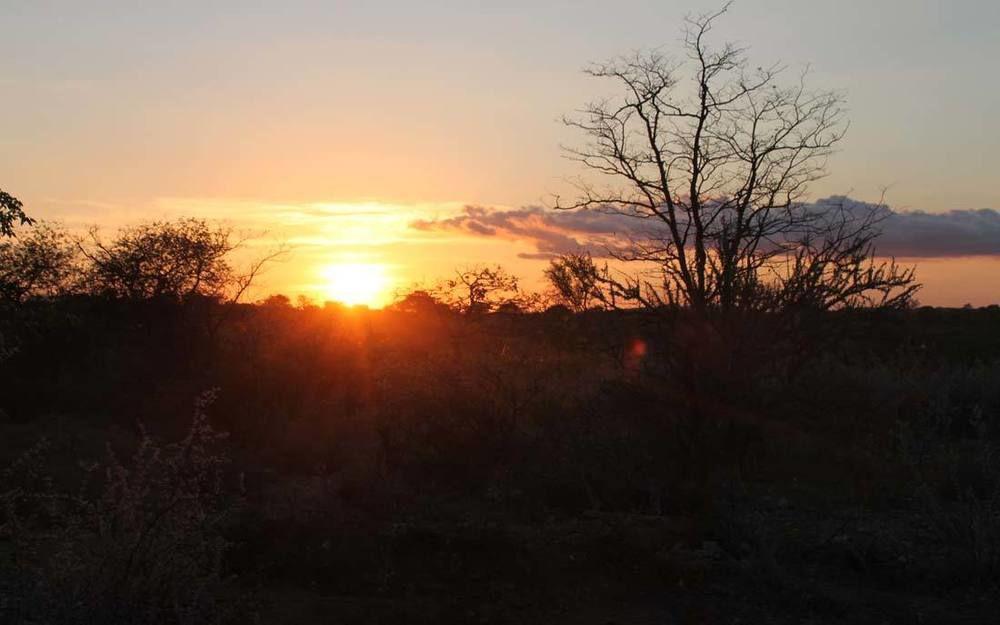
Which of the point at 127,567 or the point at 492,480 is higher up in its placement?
the point at 127,567

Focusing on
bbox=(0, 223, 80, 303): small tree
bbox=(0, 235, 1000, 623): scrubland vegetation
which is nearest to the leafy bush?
bbox=(0, 235, 1000, 623): scrubland vegetation

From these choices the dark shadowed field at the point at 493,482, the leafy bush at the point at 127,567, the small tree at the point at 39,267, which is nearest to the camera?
the leafy bush at the point at 127,567

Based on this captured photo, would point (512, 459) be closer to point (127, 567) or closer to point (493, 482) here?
point (493, 482)

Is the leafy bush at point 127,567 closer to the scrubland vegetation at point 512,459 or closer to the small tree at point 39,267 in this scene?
the scrubland vegetation at point 512,459

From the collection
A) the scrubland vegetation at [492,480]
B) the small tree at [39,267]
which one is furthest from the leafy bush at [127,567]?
the small tree at [39,267]

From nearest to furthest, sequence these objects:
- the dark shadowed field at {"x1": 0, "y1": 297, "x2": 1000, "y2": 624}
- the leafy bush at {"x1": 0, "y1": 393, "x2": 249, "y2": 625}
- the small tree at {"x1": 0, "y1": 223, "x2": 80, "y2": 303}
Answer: the leafy bush at {"x1": 0, "y1": 393, "x2": 249, "y2": 625} < the dark shadowed field at {"x1": 0, "y1": 297, "x2": 1000, "y2": 624} < the small tree at {"x1": 0, "y1": 223, "x2": 80, "y2": 303}

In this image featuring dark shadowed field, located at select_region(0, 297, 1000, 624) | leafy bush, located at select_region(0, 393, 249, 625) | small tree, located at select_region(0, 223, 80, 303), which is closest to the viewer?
leafy bush, located at select_region(0, 393, 249, 625)

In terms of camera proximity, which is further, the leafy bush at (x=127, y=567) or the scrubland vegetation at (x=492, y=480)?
the scrubland vegetation at (x=492, y=480)

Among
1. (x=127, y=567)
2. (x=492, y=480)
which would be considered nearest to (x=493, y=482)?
(x=492, y=480)

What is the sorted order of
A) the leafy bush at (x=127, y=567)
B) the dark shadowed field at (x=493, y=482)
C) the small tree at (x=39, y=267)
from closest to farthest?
1. the leafy bush at (x=127, y=567)
2. the dark shadowed field at (x=493, y=482)
3. the small tree at (x=39, y=267)

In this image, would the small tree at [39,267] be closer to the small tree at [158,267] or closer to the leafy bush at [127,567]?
Result: the small tree at [158,267]

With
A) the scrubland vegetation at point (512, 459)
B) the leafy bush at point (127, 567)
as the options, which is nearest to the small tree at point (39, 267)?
the scrubland vegetation at point (512, 459)

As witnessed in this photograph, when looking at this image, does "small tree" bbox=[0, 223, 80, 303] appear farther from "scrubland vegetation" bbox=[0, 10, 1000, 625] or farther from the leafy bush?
the leafy bush

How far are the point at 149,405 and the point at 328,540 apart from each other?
31.3 feet
